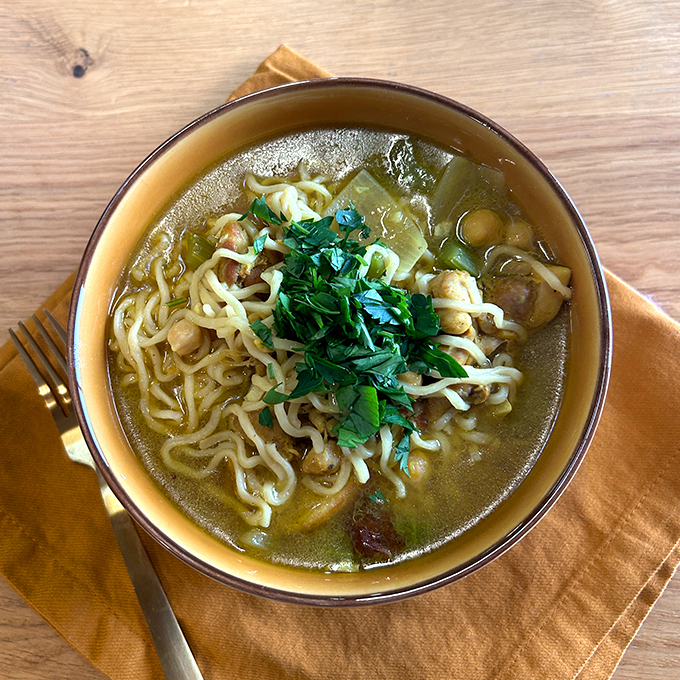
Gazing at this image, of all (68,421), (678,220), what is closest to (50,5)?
(68,421)

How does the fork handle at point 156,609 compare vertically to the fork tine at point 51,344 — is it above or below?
below

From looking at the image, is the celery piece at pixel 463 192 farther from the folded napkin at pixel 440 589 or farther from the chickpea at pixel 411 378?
the folded napkin at pixel 440 589

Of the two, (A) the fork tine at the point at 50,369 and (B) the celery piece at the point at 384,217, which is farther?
(A) the fork tine at the point at 50,369

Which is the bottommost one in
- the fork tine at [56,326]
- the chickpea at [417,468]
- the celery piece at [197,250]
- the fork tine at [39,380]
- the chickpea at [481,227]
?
the chickpea at [417,468]

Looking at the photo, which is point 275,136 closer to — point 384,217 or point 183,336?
point 384,217

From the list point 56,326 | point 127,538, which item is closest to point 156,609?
point 127,538

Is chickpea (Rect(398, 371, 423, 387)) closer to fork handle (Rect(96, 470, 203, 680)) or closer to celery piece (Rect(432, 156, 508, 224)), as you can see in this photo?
celery piece (Rect(432, 156, 508, 224))

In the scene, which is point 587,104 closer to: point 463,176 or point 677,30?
point 677,30

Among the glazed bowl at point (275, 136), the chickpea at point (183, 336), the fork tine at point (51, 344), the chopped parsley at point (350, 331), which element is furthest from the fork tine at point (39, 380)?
the chopped parsley at point (350, 331)
